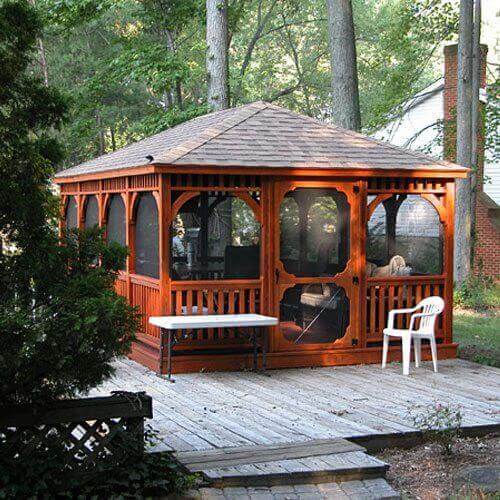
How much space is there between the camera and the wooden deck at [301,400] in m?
7.32

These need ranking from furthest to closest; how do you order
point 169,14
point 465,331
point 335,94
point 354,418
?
1. point 169,14
2. point 335,94
3. point 465,331
4. point 354,418

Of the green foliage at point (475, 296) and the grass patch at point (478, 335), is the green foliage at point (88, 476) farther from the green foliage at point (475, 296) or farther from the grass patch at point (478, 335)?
the green foliage at point (475, 296)

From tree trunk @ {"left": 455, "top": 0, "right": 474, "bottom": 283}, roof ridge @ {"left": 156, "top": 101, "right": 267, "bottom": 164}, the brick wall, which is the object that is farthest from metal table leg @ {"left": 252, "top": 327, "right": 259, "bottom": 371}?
the brick wall

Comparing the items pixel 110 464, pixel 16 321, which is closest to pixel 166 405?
pixel 110 464

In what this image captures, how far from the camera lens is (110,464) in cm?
568

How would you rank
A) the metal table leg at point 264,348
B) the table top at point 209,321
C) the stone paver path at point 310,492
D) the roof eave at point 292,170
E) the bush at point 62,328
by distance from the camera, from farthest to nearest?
the metal table leg at point 264,348
the roof eave at point 292,170
the table top at point 209,321
the stone paver path at point 310,492
the bush at point 62,328

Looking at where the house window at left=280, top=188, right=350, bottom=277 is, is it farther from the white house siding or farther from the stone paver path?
the white house siding

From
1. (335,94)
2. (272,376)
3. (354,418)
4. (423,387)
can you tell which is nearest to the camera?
(354,418)

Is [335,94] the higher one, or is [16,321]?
[335,94]

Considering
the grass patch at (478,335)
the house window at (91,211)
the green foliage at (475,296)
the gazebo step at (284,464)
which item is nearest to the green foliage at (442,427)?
the gazebo step at (284,464)

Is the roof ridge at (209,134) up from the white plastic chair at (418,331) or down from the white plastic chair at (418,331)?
up

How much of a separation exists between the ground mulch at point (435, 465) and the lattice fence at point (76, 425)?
6.49ft

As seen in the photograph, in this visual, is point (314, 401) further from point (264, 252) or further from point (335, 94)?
point (335, 94)

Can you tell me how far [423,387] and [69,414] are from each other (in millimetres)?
4914
